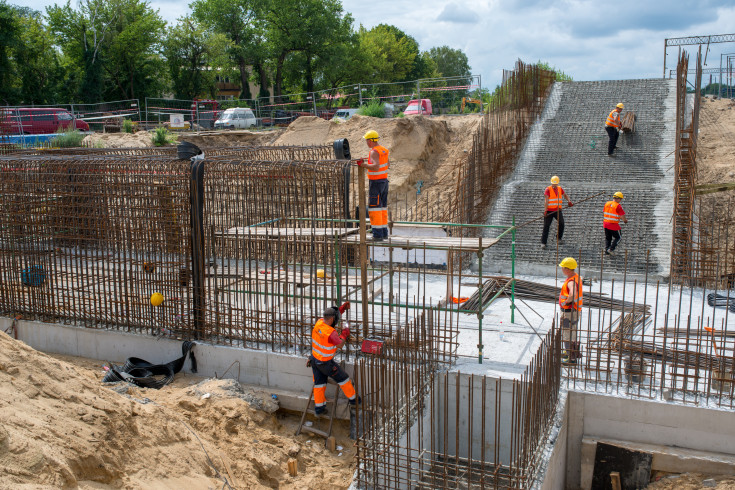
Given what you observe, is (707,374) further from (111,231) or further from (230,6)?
(230,6)

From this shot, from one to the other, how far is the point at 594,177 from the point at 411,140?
19.3 feet

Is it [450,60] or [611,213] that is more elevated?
[450,60]

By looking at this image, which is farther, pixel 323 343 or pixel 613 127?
pixel 613 127

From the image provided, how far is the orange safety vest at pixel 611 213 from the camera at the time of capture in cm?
1290

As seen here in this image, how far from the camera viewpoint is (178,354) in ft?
32.8

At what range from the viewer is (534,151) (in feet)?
61.5

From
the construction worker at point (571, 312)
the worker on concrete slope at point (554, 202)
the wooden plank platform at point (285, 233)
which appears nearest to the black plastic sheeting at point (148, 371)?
the wooden plank platform at point (285, 233)

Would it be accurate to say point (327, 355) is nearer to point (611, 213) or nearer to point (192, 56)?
point (611, 213)

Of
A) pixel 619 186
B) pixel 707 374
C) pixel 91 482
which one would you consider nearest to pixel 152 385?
pixel 91 482

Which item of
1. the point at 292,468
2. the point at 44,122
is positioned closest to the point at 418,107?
the point at 44,122

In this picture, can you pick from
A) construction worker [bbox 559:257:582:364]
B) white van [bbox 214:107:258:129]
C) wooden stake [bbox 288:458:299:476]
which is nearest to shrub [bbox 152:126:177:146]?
white van [bbox 214:107:258:129]

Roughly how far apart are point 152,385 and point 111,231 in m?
2.74

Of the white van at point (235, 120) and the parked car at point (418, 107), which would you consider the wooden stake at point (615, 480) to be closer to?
the parked car at point (418, 107)

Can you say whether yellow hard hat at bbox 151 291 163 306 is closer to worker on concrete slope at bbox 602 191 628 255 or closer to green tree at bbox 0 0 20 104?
worker on concrete slope at bbox 602 191 628 255
